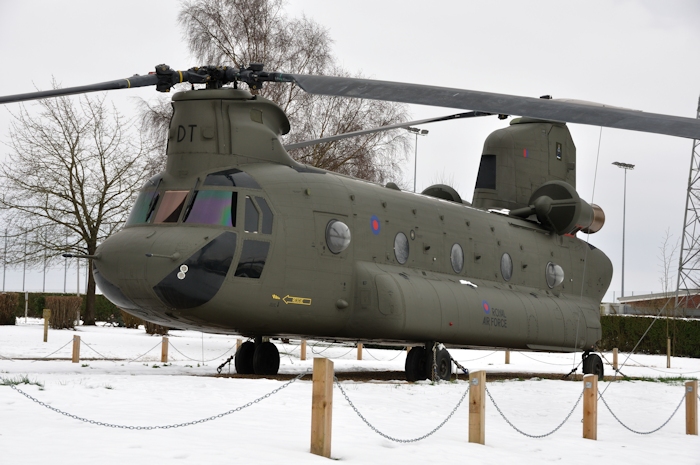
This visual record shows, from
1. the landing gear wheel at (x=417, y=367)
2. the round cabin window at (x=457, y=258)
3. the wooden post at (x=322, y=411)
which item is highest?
the round cabin window at (x=457, y=258)

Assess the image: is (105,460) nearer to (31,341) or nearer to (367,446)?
(367,446)

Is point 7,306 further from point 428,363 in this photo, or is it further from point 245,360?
point 428,363

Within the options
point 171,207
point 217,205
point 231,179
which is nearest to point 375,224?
point 231,179

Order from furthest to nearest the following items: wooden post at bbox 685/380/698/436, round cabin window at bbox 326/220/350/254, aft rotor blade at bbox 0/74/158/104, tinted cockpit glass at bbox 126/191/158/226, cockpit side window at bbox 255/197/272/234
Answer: round cabin window at bbox 326/220/350/254, tinted cockpit glass at bbox 126/191/158/226, cockpit side window at bbox 255/197/272/234, wooden post at bbox 685/380/698/436, aft rotor blade at bbox 0/74/158/104

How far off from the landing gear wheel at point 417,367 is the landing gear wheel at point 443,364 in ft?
0.80

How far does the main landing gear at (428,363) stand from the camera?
17.5m

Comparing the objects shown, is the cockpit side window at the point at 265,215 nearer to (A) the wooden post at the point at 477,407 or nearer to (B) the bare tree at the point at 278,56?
(A) the wooden post at the point at 477,407

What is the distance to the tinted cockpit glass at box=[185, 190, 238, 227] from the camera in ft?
47.5

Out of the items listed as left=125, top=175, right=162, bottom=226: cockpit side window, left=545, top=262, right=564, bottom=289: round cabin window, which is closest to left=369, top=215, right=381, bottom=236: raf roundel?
left=125, top=175, right=162, bottom=226: cockpit side window

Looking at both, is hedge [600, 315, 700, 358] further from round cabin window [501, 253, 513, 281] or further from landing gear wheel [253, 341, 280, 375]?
landing gear wheel [253, 341, 280, 375]

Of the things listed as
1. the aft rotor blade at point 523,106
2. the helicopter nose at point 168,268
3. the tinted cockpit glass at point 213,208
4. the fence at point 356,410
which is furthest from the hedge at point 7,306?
the aft rotor blade at point 523,106

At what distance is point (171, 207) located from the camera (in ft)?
48.6

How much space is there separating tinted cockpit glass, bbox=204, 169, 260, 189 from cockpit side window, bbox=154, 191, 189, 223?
1.63ft

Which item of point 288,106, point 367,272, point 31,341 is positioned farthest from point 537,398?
point 288,106
